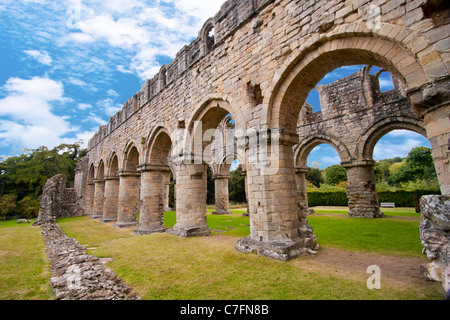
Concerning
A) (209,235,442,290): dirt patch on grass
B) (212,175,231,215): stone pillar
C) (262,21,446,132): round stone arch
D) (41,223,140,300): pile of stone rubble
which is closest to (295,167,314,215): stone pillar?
(212,175,231,215): stone pillar

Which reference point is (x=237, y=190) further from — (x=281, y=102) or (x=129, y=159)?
(x=281, y=102)

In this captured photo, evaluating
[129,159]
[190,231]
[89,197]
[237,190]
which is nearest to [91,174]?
[89,197]

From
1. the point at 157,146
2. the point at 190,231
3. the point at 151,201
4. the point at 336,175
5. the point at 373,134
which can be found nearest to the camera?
the point at 190,231

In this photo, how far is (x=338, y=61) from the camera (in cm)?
459

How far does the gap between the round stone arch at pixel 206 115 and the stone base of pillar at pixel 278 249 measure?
3.45 metres

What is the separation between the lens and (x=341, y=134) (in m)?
11.8

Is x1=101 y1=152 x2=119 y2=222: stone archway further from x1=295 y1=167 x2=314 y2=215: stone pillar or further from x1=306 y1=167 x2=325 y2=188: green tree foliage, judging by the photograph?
x1=306 y1=167 x2=325 y2=188: green tree foliage

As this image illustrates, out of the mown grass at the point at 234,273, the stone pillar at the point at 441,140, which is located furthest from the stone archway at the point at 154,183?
Answer: the stone pillar at the point at 441,140

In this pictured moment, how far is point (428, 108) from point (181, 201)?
6.51 metres

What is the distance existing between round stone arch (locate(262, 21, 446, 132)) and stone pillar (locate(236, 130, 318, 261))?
69cm

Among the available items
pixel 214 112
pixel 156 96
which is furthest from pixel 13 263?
pixel 156 96

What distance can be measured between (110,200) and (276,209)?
12.5 metres

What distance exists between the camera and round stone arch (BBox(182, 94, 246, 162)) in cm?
647
